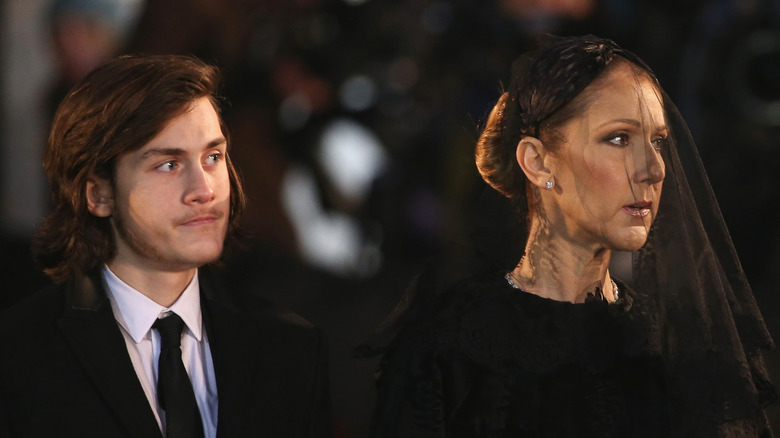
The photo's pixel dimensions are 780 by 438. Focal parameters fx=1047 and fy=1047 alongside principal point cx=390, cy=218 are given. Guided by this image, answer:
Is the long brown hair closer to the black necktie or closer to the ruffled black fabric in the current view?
the black necktie

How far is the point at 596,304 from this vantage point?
8.11 ft

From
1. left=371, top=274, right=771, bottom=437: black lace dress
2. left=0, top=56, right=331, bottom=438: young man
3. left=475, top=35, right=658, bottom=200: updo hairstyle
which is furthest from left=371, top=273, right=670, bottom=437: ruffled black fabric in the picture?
left=0, top=56, right=331, bottom=438: young man

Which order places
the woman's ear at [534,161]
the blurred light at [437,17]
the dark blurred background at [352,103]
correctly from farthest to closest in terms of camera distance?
the blurred light at [437,17], the dark blurred background at [352,103], the woman's ear at [534,161]

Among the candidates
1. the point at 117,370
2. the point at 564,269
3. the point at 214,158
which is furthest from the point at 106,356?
the point at 564,269

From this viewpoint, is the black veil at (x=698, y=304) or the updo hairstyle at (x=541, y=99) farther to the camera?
the updo hairstyle at (x=541, y=99)

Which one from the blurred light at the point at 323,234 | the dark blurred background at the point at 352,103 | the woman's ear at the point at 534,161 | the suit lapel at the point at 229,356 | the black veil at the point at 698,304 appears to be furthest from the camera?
the blurred light at the point at 323,234

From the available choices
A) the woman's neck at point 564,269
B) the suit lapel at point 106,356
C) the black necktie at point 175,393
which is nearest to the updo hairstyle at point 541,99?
the woman's neck at point 564,269

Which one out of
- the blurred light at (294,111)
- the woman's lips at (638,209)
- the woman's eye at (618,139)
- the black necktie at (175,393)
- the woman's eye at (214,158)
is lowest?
the black necktie at (175,393)

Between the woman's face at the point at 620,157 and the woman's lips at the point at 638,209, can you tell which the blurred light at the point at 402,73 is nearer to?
the woman's face at the point at 620,157

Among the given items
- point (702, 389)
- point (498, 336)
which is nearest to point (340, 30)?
point (498, 336)

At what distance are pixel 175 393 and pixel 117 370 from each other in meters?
0.15

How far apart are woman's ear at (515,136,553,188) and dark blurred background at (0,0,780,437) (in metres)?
2.29

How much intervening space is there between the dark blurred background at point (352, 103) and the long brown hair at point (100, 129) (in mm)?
2161

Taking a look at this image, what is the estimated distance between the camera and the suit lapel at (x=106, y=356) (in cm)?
253
